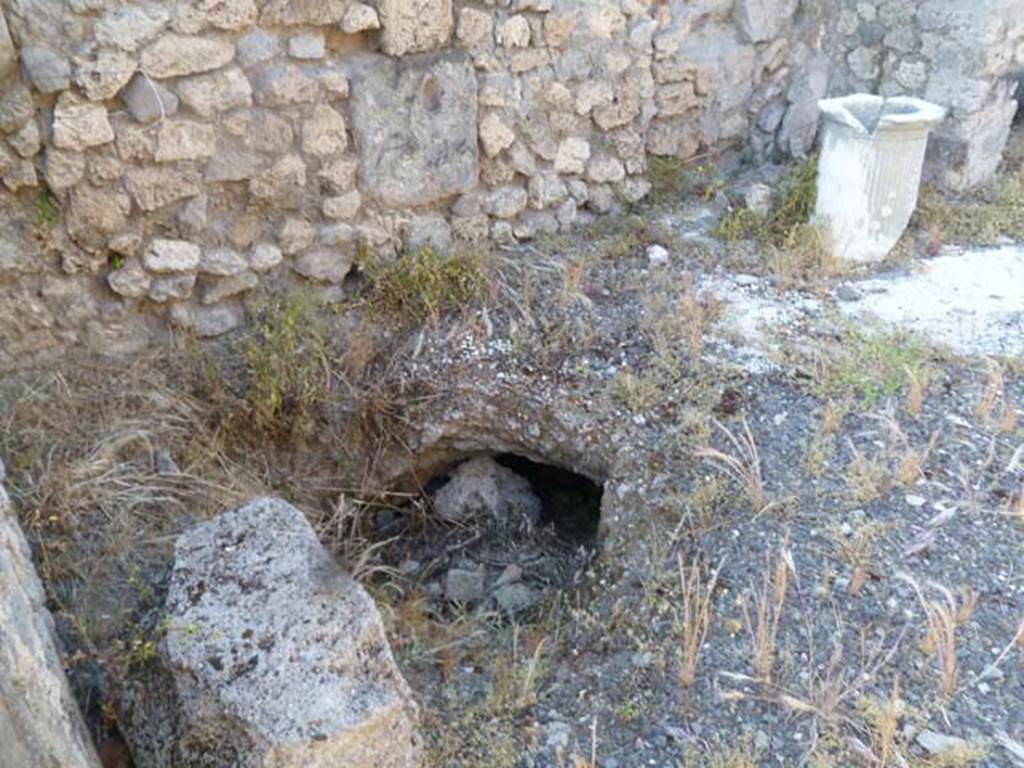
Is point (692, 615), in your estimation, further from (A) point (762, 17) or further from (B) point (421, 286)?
(A) point (762, 17)

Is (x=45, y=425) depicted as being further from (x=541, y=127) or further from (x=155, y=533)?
(x=541, y=127)

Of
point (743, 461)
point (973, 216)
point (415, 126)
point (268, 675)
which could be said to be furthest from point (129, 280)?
point (973, 216)

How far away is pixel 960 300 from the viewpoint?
13.1 feet

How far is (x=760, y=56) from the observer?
15.5 ft

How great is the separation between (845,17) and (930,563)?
3.04 metres

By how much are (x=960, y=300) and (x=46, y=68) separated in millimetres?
3245

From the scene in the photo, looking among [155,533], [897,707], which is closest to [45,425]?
[155,533]

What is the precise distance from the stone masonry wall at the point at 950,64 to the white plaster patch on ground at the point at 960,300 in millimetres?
622

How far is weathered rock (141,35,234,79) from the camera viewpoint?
10.0 feet

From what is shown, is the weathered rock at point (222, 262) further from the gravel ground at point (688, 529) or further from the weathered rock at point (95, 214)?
the gravel ground at point (688, 529)

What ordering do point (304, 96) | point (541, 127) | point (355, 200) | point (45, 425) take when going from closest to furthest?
point (45, 425) → point (304, 96) → point (355, 200) → point (541, 127)

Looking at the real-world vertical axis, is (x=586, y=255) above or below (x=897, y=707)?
above

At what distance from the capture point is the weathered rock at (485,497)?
3.77m

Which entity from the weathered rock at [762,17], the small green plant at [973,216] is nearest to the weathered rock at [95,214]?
the weathered rock at [762,17]
